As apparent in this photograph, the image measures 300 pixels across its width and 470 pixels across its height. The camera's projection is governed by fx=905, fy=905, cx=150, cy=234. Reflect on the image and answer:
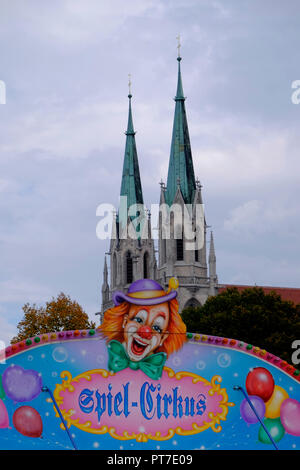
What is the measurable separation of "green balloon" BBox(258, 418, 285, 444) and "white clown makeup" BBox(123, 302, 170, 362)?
3492 mm

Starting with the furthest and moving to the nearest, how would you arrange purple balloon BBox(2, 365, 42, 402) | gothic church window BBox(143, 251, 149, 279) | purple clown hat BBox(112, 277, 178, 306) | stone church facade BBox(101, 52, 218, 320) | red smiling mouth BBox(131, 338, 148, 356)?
gothic church window BBox(143, 251, 149, 279) → stone church facade BBox(101, 52, 218, 320) → purple clown hat BBox(112, 277, 178, 306) → red smiling mouth BBox(131, 338, 148, 356) → purple balloon BBox(2, 365, 42, 402)

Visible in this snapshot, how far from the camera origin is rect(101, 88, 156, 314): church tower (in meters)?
85.6

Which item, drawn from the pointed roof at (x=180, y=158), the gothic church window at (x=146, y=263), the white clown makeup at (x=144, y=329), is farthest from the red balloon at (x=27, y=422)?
the gothic church window at (x=146, y=263)

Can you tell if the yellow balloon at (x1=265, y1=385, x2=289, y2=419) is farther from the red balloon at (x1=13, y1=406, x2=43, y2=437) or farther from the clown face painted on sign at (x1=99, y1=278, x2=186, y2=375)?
the red balloon at (x1=13, y1=406, x2=43, y2=437)

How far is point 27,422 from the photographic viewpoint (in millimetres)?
22000

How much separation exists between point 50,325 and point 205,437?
35.3m

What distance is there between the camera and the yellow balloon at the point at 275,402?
23562mm

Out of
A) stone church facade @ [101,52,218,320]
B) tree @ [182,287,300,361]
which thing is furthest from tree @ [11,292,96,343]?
stone church facade @ [101,52,218,320]

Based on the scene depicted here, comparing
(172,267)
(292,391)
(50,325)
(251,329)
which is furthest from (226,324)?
(172,267)

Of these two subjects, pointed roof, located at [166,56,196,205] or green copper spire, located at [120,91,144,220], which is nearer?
pointed roof, located at [166,56,196,205]

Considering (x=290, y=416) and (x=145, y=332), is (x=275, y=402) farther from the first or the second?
(x=145, y=332)

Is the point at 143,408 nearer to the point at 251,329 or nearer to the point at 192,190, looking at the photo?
the point at 251,329

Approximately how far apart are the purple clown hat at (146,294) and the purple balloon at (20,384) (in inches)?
113

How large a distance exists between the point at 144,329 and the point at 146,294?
910 mm
